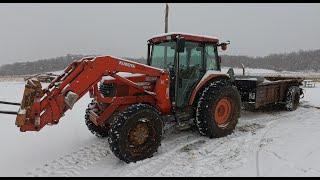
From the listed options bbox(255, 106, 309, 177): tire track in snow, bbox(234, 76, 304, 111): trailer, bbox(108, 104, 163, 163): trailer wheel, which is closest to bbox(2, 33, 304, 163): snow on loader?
bbox(108, 104, 163, 163): trailer wheel

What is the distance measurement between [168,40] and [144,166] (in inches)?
114

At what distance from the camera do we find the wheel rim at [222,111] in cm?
774

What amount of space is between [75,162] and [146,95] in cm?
184

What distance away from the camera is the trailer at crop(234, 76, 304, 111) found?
9.78m

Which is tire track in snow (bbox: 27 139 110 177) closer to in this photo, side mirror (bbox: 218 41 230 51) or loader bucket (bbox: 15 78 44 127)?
loader bucket (bbox: 15 78 44 127)

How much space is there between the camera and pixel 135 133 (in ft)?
20.1

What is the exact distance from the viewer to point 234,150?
21.2 feet

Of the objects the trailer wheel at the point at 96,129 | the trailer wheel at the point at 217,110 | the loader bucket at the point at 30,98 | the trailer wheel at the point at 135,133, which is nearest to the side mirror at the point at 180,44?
the trailer wheel at the point at 217,110

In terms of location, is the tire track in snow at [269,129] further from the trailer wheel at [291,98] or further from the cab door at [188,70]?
the cab door at [188,70]

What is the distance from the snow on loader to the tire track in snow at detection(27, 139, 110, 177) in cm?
40

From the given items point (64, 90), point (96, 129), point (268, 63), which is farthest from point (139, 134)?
point (268, 63)

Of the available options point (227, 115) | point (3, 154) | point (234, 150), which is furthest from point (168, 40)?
point (3, 154)

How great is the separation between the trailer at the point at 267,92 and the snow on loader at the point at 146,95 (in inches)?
73.7

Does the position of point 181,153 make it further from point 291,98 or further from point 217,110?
point 291,98
